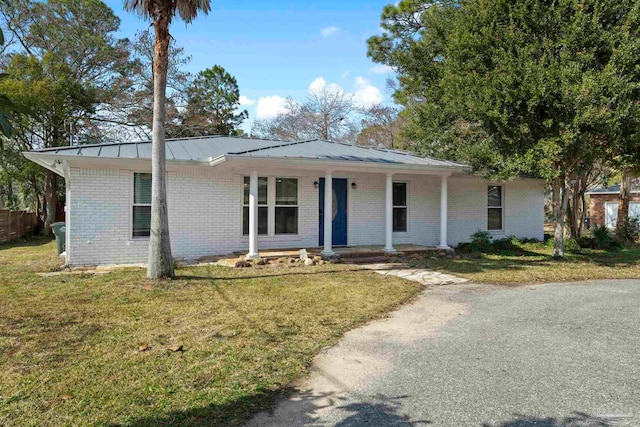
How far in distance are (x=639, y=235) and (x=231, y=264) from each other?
724 inches

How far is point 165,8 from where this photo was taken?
7680mm

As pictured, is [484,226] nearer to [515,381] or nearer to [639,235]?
[639,235]

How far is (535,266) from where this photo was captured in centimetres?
1048

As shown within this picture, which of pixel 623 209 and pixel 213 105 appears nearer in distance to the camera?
pixel 623 209

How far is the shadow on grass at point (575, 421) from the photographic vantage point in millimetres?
3084

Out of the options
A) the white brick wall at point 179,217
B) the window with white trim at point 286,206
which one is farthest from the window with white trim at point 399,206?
the window with white trim at point 286,206

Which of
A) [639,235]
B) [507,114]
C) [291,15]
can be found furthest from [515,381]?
[639,235]

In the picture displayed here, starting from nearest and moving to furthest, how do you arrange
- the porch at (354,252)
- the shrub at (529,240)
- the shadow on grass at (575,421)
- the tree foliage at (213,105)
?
the shadow on grass at (575,421) < the porch at (354,252) < the shrub at (529,240) < the tree foliage at (213,105)

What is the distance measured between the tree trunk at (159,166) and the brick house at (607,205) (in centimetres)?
2692

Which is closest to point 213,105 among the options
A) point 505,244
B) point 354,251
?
point 354,251

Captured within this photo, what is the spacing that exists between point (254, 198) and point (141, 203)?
2.95 meters

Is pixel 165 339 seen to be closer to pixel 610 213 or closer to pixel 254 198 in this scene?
pixel 254 198

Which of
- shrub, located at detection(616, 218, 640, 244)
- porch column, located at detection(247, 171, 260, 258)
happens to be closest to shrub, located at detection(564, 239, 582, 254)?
shrub, located at detection(616, 218, 640, 244)

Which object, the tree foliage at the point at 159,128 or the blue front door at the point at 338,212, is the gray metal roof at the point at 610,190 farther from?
the tree foliage at the point at 159,128
